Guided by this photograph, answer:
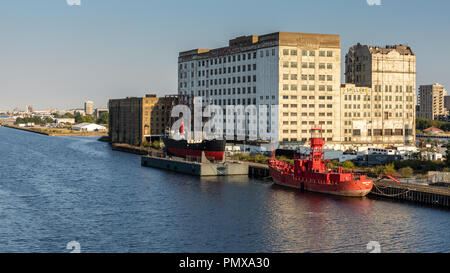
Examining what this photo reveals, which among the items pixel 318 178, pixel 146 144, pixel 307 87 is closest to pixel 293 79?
pixel 307 87

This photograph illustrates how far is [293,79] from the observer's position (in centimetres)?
14550

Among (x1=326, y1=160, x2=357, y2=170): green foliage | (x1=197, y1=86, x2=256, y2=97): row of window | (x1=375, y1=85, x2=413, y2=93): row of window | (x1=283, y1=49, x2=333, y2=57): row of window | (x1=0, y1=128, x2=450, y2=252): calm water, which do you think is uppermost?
(x1=283, y1=49, x2=333, y2=57): row of window

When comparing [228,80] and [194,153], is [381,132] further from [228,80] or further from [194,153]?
[194,153]

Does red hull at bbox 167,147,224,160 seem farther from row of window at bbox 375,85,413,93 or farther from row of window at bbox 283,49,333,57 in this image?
row of window at bbox 375,85,413,93

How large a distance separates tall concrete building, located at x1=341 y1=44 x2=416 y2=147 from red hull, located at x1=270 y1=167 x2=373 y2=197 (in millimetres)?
78392

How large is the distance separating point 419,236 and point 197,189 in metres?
41.4

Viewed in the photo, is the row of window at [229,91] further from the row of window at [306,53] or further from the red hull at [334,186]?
the red hull at [334,186]

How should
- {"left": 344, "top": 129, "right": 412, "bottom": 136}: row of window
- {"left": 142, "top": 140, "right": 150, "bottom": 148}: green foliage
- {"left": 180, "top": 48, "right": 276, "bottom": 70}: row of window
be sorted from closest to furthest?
{"left": 180, "top": 48, "right": 276, "bottom": 70}: row of window < {"left": 344, "top": 129, "right": 412, "bottom": 136}: row of window < {"left": 142, "top": 140, "right": 150, "bottom": 148}: green foliage

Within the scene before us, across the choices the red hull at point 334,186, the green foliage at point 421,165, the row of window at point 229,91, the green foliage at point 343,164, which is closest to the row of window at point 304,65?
the row of window at point 229,91

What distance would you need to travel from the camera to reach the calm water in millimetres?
48406

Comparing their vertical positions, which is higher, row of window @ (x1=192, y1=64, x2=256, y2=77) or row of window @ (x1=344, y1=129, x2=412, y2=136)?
row of window @ (x1=192, y1=64, x2=256, y2=77)

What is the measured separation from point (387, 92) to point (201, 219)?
118582 mm

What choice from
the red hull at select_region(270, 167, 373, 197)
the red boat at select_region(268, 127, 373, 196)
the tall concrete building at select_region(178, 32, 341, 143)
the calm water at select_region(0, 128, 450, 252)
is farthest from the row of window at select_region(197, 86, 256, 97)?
the red hull at select_region(270, 167, 373, 197)

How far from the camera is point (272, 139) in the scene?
14500 cm
